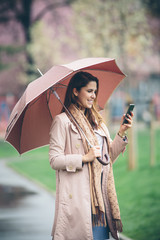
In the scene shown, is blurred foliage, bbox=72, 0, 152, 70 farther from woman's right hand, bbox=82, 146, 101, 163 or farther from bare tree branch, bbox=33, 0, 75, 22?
woman's right hand, bbox=82, 146, 101, 163

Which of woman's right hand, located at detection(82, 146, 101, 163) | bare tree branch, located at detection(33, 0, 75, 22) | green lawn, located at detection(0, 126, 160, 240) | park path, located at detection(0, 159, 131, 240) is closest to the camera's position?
woman's right hand, located at detection(82, 146, 101, 163)

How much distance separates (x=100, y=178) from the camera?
4348 mm

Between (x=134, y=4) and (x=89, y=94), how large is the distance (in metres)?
14.2

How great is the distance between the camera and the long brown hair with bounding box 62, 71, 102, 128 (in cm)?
448

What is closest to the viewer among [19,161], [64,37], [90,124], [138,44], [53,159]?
A: [53,159]

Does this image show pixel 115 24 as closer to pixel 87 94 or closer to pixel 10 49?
pixel 10 49

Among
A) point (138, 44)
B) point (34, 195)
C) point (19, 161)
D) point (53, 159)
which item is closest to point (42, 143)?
point (53, 159)

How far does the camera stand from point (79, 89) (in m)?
4.47

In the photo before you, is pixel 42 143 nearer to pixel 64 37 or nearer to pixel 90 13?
pixel 90 13

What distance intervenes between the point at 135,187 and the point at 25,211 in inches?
119

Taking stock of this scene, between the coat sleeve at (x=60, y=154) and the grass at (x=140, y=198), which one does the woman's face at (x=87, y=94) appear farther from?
the grass at (x=140, y=198)

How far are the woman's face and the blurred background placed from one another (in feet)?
10.2

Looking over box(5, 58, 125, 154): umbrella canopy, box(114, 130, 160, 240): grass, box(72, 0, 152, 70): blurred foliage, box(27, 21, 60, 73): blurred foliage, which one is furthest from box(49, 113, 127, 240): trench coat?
box(27, 21, 60, 73): blurred foliage

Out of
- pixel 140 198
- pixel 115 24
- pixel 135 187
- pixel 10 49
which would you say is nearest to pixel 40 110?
pixel 140 198
